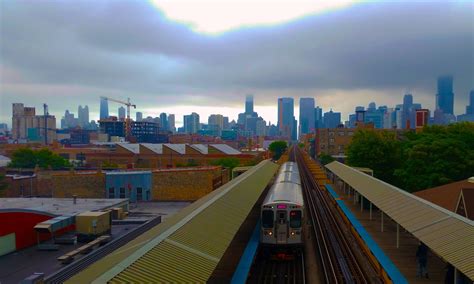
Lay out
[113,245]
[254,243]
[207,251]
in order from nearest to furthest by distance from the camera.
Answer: [207,251], [113,245], [254,243]

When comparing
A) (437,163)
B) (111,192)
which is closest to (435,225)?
(437,163)

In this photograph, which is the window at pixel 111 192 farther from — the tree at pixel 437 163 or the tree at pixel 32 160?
the tree at pixel 32 160

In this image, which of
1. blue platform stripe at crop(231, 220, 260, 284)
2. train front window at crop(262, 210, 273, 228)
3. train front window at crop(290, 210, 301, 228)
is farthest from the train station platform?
train front window at crop(290, 210, 301, 228)

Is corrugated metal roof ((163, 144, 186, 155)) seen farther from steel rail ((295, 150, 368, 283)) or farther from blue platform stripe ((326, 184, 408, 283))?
blue platform stripe ((326, 184, 408, 283))

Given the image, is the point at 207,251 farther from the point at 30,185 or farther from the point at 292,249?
the point at 30,185

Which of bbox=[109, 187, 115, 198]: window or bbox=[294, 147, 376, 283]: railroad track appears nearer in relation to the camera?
bbox=[294, 147, 376, 283]: railroad track

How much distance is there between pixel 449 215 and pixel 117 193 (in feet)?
114

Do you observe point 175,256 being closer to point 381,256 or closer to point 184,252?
point 184,252

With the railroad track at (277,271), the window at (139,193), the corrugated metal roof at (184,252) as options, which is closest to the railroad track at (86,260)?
the corrugated metal roof at (184,252)

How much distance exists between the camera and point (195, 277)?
8.95 metres

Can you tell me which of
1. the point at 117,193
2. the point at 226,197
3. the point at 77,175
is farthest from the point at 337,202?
the point at 77,175

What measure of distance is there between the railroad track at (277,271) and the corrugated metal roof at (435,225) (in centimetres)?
471

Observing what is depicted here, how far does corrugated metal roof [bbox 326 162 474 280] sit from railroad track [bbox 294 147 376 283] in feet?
9.27

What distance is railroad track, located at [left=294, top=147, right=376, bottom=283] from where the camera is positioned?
57.1ft
